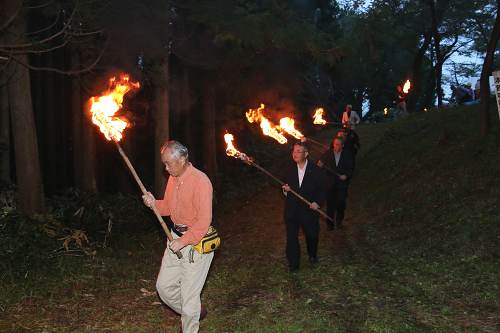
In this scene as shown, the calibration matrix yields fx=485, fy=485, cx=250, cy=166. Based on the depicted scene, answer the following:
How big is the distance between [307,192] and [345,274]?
4.84ft

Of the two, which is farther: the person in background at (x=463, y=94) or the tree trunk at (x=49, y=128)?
the person in background at (x=463, y=94)

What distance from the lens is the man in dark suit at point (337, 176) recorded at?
1143 centimetres

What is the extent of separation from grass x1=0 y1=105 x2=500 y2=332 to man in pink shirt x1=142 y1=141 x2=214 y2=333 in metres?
1.02

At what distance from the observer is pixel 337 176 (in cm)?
1145

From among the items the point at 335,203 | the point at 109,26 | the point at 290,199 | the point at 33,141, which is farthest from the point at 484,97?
the point at 33,141

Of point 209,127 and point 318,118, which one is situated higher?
point 209,127

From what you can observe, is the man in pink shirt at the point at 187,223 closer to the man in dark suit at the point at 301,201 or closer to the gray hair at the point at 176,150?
the gray hair at the point at 176,150

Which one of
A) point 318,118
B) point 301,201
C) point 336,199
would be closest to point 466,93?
point 318,118

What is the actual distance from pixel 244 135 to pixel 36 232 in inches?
629

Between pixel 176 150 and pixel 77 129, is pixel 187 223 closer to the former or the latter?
pixel 176 150

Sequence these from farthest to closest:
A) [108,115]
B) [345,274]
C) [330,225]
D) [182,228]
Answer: [330,225]
[345,274]
[108,115]
[182,228]

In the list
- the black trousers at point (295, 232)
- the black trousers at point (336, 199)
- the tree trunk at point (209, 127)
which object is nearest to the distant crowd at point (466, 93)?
the tree trunk at point (209, 127)

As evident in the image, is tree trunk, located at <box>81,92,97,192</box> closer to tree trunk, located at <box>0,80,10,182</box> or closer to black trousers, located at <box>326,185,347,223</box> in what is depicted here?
tree trunk, located at <box>0,80,10,182</box>

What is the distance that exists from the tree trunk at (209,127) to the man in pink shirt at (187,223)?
1391cm
